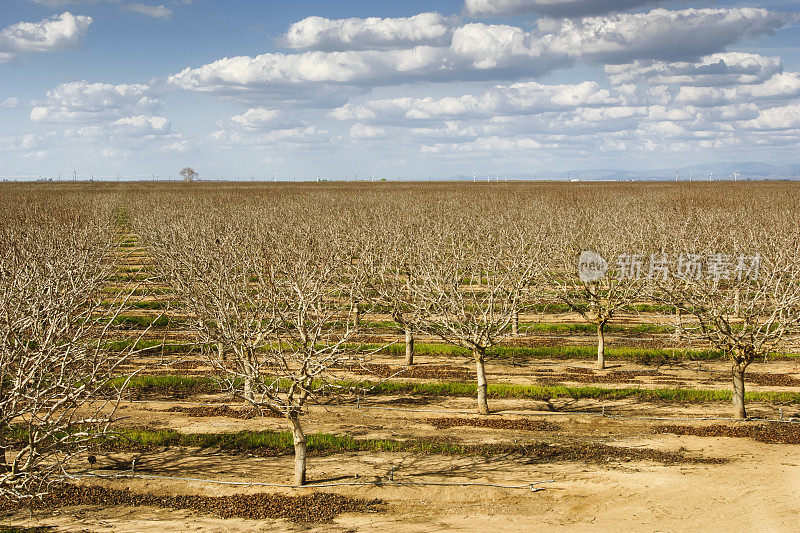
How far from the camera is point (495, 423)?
16.9 m

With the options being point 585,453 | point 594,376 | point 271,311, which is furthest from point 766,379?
point 271,311

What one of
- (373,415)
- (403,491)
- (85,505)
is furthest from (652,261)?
(85,505)

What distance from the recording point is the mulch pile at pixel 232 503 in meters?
12.5

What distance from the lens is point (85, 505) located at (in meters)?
12.8

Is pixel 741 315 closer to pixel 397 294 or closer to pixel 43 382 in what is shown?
pixel 397 294

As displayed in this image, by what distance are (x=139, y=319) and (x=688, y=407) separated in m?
21.4

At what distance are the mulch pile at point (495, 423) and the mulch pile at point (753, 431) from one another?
113 inches

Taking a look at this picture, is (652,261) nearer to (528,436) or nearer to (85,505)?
(528,436)

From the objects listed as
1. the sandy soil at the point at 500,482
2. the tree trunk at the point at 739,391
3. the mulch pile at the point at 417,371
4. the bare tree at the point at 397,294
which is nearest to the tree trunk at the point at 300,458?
the sandy soil at the point at 500,482

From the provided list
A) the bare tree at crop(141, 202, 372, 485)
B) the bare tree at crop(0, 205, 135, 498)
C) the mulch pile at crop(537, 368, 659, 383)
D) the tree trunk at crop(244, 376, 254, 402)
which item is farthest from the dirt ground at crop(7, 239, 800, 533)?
the bare tree at crop(0, 205, 135, 498)

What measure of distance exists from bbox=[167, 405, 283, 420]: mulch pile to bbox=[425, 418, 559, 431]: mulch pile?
14.4 feet

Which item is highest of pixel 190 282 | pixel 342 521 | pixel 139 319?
pixel 190 282

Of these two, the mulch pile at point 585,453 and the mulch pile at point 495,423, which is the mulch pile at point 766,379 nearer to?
the mulch pile at point 585,453

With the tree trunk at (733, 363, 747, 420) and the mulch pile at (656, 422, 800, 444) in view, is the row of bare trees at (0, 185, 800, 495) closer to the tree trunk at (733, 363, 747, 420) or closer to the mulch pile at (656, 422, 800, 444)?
the tree trunk at (733, 363, 747, 420)
